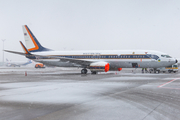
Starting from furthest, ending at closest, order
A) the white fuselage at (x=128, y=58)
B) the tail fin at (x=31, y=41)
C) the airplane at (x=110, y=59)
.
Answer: the tail fin at (x=31, y=41) → the white fuselage at (x=128, y=58) → the airplane at (x=110, y=59)

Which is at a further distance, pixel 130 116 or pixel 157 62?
pixel 157 62

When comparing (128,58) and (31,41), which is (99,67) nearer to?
(128,58)

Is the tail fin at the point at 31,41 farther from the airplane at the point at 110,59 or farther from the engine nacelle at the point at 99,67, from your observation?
the engine nacelle at the point at 99,67

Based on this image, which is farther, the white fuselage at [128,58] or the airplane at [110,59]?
the white fuselage at [128,58]

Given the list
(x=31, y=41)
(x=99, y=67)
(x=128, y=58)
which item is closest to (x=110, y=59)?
(x=128, y=58)

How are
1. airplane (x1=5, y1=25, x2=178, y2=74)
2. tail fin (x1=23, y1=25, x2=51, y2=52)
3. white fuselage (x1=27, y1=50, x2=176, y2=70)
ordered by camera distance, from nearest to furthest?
airplane (x1=5, y1=25, x2=178, y2=74), white fuselage (x1=27, y1=50, x2=176, y2=70), tail fin (x1=23, y1=25, x2=51, y2=52)

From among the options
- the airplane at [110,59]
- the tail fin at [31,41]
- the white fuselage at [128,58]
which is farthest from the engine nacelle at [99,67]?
the tail fin at [31,41]

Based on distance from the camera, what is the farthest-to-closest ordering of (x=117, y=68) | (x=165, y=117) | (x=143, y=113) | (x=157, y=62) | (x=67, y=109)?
(x=117, y=68) → (x=157, y=62) → (x=67, y=109) → (x=143, y=113) → (x=165, y=117)

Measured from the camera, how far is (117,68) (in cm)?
3103

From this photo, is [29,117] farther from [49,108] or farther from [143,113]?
[143,113]

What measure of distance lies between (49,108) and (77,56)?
24630 mm

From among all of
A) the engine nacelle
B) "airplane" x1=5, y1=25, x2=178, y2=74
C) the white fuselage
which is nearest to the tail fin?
"airplane" x1=5, y1=25, x2=178, y2=74

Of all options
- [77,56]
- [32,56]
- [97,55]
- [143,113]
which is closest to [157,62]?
[97,55]

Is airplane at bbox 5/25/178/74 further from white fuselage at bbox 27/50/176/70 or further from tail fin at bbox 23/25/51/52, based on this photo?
tail fin at bbox 23/25/51/52
